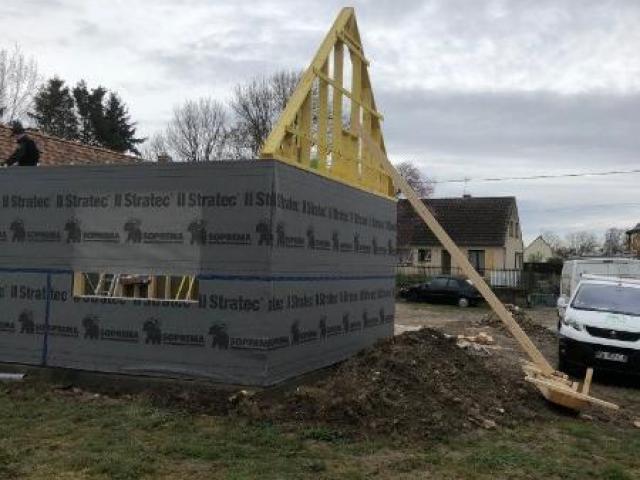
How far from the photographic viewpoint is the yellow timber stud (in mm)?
9562

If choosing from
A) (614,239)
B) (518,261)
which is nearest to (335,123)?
(518,261)

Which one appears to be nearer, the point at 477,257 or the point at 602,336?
the point at 602,336

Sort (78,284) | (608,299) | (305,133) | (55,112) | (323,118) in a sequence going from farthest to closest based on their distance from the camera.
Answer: (55,112), (608,299), (323,118), (78,284), (305,133)

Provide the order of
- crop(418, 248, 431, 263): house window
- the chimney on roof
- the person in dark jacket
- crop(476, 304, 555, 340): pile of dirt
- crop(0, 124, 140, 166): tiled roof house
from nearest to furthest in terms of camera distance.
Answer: the chimney on roof → the person in dark jacket → crop(0, 124, 140, 166): tiled roof house → crop(476, 304, 555, 340): pile of dirt → crop(418, 248, 431, 263): house window

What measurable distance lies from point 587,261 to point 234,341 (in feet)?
52.0

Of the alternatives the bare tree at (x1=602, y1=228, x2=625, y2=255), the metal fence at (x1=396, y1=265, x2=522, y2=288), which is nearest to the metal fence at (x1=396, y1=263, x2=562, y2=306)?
the metal fence at (x1=396, y1=265, x2=522, y2=288)

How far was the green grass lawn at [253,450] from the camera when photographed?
6.36 metres

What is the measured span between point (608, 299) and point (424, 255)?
41581 mm

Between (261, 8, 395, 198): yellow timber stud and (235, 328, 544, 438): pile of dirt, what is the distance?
288 centimetres

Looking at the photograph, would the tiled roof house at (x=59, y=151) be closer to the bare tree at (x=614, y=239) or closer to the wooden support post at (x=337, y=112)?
the wooden support post at (x=337, y=112)

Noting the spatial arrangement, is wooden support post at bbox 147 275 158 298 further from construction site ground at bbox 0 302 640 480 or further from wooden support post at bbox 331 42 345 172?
wooden support post at bbox 331 42 345 172

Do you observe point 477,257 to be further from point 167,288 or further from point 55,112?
point 167,288

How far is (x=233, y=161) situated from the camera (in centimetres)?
912

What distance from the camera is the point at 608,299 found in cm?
1387
